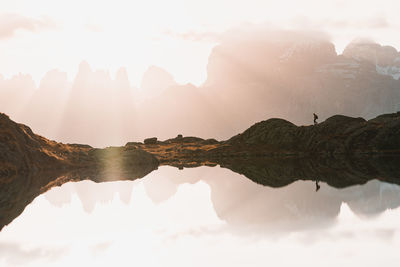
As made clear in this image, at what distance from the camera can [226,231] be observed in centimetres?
1891

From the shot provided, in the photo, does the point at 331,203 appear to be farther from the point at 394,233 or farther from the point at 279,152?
the point at 279,152

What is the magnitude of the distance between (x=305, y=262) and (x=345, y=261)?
4.40 feet

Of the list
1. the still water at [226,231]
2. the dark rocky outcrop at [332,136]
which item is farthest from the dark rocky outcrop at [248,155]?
the still water at [226,231]

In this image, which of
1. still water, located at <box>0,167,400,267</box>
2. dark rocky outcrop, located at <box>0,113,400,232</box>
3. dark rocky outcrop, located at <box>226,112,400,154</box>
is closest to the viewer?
still water, located at <box>0,167,400,267</box>

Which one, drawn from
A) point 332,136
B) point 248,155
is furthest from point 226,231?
point 248,155

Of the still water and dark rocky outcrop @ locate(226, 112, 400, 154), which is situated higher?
dark rocky outcrop @ locate(226, 112, 400, 154)

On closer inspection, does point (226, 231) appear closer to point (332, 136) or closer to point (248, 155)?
point (332, 136)

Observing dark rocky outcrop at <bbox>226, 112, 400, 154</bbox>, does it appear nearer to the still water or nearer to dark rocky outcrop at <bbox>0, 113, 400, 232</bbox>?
dark rocky outcrop at <bbox>0, 113, 400, 232</bbox>

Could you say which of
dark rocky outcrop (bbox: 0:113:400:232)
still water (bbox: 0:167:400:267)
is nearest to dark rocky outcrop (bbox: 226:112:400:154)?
dark rocky outcrop (bbox: 0:113:400:232)

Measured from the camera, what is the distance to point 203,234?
18.7m

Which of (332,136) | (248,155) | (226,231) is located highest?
(248,155)

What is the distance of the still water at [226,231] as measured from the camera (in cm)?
1451

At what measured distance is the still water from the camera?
14508 mm

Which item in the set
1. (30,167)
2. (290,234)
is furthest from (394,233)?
(30,167)
